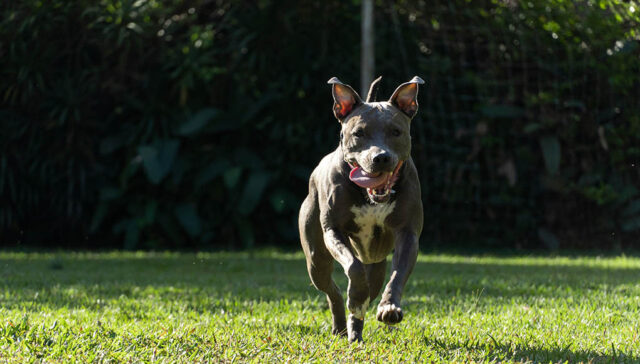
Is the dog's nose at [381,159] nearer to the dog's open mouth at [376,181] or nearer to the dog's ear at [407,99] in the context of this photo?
the dog's open mouth at [376,181]

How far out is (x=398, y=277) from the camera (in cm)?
370

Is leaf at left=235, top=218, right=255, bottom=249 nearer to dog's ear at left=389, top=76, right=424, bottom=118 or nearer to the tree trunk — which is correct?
the tree trunk

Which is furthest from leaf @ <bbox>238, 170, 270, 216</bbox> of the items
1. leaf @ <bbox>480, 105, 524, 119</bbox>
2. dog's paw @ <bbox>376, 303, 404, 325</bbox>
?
dog's paw @ <bbox>376, 303, 404, 325</bbox>

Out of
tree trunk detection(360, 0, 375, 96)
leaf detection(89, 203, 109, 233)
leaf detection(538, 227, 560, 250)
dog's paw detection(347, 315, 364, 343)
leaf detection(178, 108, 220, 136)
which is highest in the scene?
dog's paw detection(347, 315, 364, 343)

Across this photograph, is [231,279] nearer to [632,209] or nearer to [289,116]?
[289,116]

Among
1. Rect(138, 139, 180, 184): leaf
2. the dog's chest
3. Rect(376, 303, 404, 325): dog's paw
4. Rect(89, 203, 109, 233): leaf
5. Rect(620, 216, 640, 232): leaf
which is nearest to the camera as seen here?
Rect(376, 303, 404, 325): dog's paw

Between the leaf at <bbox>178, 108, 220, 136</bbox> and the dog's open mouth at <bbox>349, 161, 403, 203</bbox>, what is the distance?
703 cm

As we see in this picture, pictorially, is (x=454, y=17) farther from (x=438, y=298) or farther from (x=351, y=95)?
(x=351, y=95)

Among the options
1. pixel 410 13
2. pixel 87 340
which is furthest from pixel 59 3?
pixel 87 340

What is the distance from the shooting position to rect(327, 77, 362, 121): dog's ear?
395 centimetres

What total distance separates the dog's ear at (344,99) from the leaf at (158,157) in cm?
651

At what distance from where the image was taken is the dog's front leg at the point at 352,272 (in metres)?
3.69

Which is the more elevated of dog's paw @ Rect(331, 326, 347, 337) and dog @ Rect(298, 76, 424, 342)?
dog @ Rect(298, 76, 424, 342)

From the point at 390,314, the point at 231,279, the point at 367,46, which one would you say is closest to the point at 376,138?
the point at 390,314
